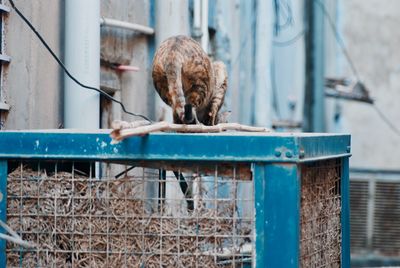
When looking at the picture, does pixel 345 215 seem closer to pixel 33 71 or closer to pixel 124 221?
pixel 124 221

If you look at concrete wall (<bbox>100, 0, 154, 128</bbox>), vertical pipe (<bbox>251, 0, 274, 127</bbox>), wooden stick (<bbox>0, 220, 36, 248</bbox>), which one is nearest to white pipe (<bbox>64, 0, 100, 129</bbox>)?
concrete wall (<bbox>100, 0, 154, 128</bbox>)

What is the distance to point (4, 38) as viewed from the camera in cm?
581

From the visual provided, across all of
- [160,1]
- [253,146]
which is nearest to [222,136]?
[253,146]

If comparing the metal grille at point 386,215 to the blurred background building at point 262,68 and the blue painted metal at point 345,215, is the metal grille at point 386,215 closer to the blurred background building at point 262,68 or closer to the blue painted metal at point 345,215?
the blurred background building at point 262,68

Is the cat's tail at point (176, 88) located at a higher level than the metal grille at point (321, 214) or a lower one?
higher

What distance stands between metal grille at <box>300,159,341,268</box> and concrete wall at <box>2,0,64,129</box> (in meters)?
1.90

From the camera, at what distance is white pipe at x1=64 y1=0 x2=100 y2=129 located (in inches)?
254

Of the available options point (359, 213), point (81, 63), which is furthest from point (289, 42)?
point (81, 63)

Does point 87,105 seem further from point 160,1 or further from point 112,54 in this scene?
point 160,1

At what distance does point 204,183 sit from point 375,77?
20.3m

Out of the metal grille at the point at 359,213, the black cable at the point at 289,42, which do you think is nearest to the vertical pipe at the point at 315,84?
the black cable at the point at 289,42

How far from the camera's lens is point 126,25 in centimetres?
779

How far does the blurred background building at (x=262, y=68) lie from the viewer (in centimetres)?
620

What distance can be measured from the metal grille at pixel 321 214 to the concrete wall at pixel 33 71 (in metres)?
1.90
